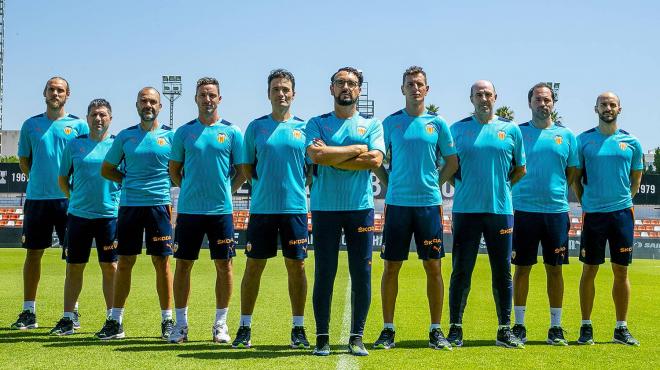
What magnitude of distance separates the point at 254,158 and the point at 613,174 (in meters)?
3.68

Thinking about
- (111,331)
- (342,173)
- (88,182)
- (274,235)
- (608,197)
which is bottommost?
A: (111,331)

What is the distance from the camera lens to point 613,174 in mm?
8586

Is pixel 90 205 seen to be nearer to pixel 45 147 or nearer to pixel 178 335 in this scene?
pixel 45 147

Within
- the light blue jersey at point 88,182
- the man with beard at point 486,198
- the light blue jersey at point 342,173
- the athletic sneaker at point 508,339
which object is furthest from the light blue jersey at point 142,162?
the athletic sneaker at point 508,339

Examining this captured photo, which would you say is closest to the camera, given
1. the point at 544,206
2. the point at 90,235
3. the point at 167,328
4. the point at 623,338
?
the point at 167,328

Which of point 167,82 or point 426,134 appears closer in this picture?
point 426,134

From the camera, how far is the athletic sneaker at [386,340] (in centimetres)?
765

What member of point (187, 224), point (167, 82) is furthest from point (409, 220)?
point (167, 82)

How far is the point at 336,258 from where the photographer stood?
286 inches

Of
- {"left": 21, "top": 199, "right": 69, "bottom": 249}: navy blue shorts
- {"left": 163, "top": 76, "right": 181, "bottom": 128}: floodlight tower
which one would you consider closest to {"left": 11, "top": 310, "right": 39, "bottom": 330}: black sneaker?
{"left": 21, "top": 199, "right": 69, "bottom": 249}: navy blue shorts

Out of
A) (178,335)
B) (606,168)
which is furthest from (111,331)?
(606,168)

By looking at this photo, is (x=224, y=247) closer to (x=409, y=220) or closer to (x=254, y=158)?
(x=254, y=158)

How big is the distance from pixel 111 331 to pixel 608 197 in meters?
5.11

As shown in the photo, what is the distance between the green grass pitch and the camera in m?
6.89
